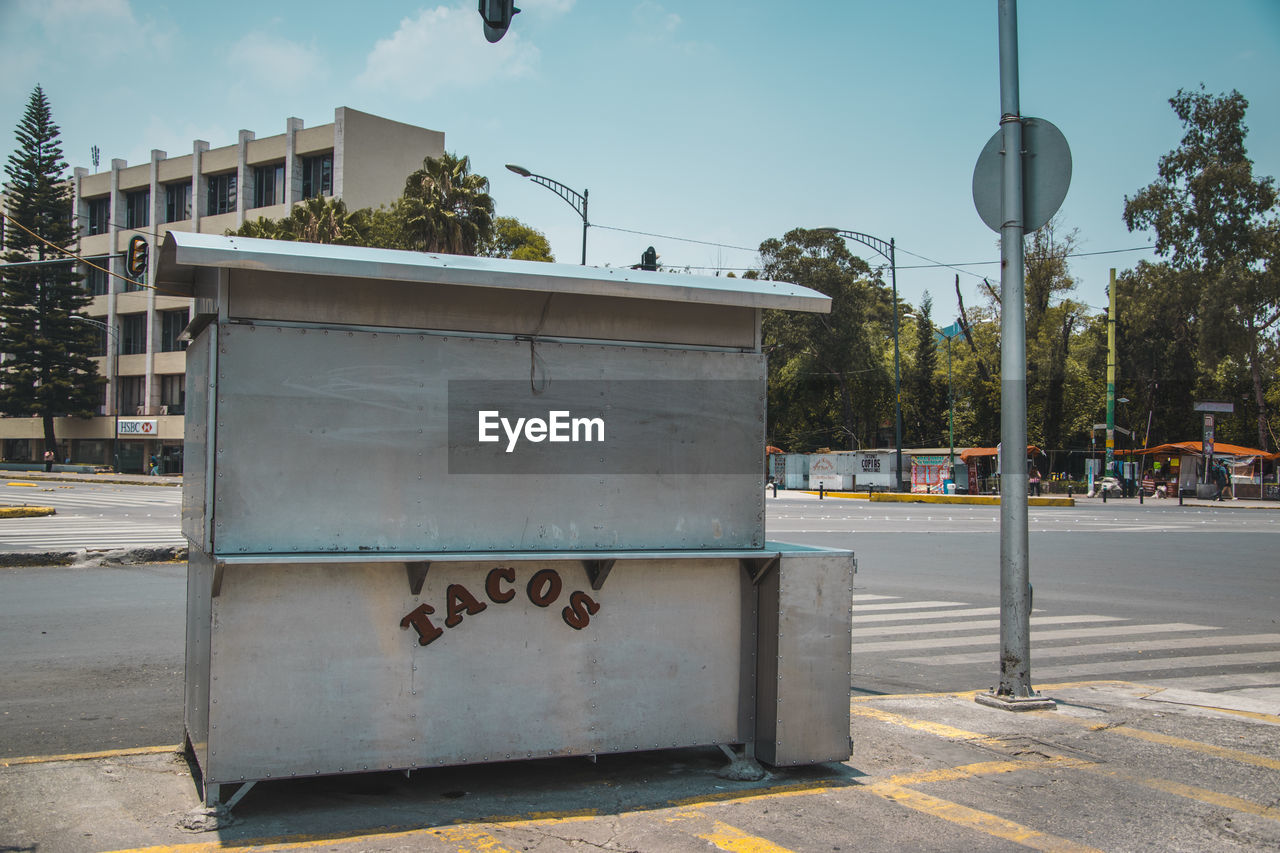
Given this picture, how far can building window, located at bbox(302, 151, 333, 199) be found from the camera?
2389 inches

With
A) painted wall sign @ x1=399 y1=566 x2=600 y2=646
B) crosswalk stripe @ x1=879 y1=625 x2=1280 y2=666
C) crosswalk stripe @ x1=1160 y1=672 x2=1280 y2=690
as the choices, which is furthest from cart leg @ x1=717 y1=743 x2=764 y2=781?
crosswalk stripe @ x1=1160 y1=672 x2=1280 y2=690

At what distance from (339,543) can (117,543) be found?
45.6 feet

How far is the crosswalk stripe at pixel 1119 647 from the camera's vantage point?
354 inches

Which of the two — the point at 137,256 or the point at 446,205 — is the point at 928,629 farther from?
the point at 446,205

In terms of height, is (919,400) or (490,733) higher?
(919,400)

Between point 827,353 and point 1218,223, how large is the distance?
78.8ft

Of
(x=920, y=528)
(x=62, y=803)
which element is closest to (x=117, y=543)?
(x=62, y=803)

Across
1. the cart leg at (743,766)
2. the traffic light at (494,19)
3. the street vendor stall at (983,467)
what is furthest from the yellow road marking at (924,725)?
the street vendor stall at (983,467)

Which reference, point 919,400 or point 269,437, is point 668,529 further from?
point 919,400

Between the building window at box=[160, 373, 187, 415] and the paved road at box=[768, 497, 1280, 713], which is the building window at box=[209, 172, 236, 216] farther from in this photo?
the paved road at box=[768, 497, 1280, 713]

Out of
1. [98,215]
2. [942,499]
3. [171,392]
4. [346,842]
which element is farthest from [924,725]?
[98,215]

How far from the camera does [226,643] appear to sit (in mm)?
4340

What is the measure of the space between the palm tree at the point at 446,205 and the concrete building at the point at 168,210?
24.0 meters

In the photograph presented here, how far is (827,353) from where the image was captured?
65.8m
